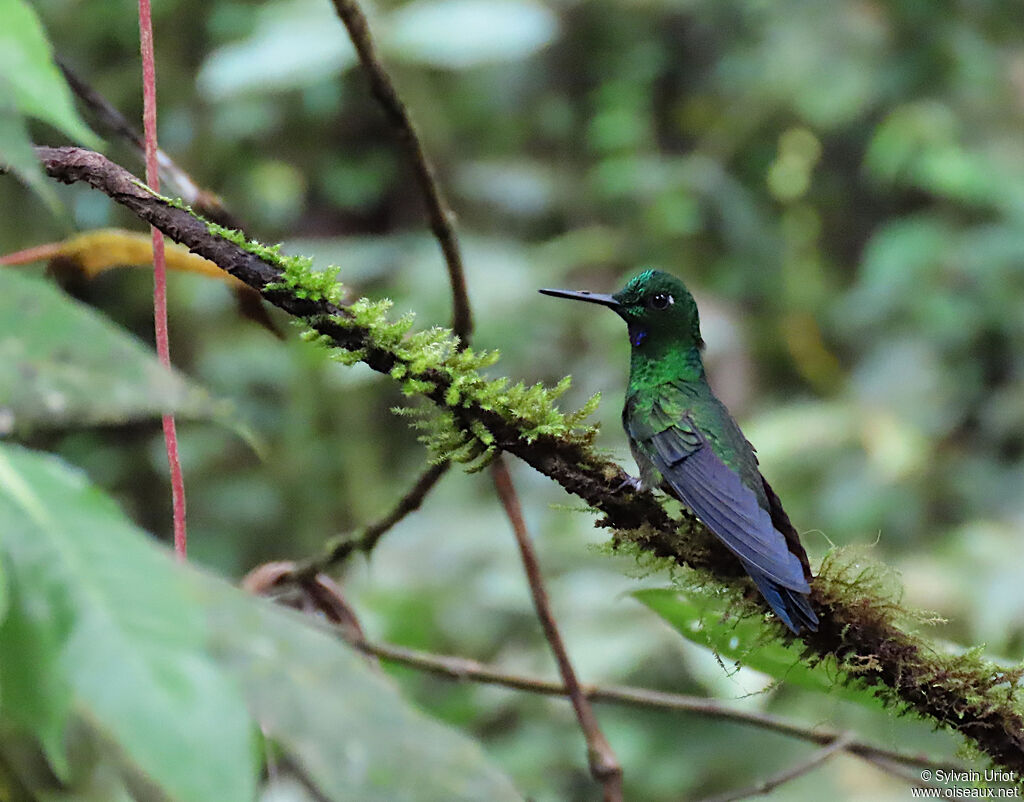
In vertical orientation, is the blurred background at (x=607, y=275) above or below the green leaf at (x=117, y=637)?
above

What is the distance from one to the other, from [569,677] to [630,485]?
349mm

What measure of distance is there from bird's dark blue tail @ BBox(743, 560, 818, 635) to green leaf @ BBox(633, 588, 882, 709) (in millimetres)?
68

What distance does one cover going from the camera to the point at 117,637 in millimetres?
405

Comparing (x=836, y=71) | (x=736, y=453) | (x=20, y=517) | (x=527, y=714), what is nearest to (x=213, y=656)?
(x=20, y=517)

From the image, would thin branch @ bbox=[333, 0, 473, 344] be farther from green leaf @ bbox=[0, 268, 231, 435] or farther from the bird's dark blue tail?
green leaf @ bbox=[0, 268, 231, 435]

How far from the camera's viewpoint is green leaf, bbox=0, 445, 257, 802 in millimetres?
376

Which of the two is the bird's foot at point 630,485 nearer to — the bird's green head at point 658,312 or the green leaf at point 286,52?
the bird's green head at point 658,312

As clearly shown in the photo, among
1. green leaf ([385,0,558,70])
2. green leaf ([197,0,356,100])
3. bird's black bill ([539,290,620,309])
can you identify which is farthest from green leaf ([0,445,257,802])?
Result: green leaf ([385,0,558,70])

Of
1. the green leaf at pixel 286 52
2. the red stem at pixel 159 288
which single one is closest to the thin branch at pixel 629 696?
the red stem at pixel 159 288

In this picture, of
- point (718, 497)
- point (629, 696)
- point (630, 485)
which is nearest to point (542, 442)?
point (630, 485)

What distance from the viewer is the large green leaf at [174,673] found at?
0.38 m

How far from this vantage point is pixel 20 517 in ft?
1.43

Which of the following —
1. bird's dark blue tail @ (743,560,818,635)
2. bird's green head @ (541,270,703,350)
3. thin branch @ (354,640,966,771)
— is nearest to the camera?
bird's dark blue tail @ (743,560,818,635)

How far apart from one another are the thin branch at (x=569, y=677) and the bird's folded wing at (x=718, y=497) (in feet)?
0.68
